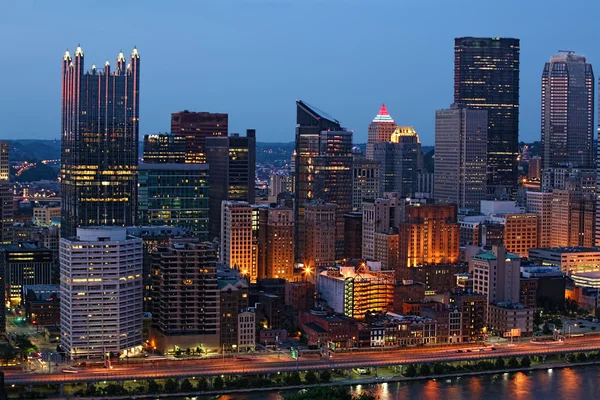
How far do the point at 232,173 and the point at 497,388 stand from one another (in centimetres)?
3371

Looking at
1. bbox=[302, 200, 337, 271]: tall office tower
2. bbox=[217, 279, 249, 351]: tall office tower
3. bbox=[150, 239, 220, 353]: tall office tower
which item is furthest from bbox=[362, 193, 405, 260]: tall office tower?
bbox=[150, 239, 220, 353]: tall office tower

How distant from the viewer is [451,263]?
61875 mm

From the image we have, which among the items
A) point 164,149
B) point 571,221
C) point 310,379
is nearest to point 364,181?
point 164,149

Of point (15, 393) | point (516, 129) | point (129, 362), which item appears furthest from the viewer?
point (516, 129)

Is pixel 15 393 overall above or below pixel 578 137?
below

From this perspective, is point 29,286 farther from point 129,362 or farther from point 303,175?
point 303,175

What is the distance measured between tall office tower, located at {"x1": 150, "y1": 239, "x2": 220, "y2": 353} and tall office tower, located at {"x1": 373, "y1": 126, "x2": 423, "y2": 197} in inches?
2097

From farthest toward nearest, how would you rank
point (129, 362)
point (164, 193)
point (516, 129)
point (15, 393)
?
point (516, 129)
point (164, 193)
point (129, 362)
point (15, 393)

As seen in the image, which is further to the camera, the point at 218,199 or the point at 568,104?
the point at 568,104

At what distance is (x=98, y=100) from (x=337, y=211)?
13804 mm

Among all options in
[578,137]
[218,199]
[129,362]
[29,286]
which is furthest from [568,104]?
[129,362]

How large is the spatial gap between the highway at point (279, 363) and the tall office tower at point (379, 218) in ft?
48.0

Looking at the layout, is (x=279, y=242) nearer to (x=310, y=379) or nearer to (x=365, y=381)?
Result: (x=365, y=381)

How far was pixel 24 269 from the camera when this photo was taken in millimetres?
59031
